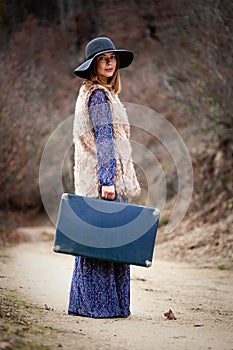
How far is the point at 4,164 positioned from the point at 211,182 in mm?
3750

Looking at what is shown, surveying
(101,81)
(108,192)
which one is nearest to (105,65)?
(101,81)

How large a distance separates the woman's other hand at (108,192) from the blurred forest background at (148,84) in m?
3.98

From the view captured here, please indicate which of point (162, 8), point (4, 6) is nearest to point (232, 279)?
point (162, 8)

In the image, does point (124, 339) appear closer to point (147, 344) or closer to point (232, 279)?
point (147, 344)

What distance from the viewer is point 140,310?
4.47 m

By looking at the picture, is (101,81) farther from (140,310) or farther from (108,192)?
(140,310)

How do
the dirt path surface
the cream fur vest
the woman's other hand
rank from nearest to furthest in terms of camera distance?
the dirt path surface → the woman's other hand → the cream fur vest

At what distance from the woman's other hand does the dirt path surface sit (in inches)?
30.8

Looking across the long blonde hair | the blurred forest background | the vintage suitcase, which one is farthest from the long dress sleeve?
the blurred forest background

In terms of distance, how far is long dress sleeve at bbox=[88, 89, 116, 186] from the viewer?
13.2 ft

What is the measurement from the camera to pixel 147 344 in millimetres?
3248

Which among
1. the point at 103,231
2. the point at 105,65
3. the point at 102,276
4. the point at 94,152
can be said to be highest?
the point at 105,65

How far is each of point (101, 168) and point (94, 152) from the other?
0.17 metres

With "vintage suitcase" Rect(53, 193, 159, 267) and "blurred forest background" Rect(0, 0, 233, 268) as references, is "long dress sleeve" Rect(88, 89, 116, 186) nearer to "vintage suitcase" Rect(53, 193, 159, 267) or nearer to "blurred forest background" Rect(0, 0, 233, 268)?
"vintage suitcase" Rect(53, 193, 159, 267)
